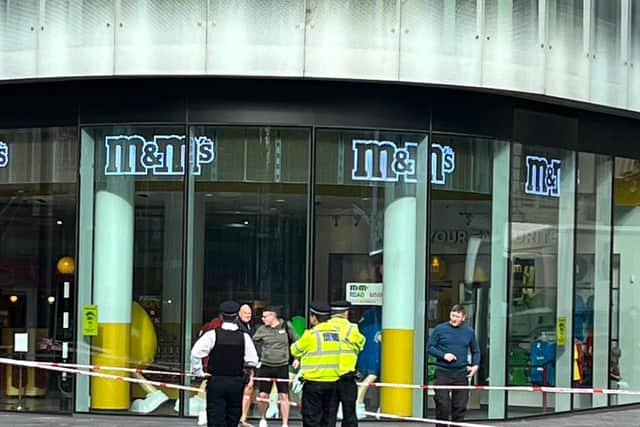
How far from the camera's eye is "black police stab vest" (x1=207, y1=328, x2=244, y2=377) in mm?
12930

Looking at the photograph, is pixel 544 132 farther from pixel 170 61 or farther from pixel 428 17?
pixel 170 61

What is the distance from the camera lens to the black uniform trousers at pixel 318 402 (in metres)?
13.4

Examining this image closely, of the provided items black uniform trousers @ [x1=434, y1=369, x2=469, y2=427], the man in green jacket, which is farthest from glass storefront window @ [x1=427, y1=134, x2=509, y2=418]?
black uniform trousers @ [x1=434, y1=369, x2=469, y2=427]

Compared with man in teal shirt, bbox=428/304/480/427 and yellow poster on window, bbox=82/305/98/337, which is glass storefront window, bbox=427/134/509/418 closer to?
man in teal shirt, bbox=428/304/480/427

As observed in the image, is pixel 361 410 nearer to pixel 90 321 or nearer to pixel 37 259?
pixel 90 321

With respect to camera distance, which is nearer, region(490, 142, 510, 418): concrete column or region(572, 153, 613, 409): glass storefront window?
region(490, 142, 510, 418): concrete column

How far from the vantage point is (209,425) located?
12.9 m

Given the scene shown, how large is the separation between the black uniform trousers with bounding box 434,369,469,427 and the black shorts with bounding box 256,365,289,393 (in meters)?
2.21

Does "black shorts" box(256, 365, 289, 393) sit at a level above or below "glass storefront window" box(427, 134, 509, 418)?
below

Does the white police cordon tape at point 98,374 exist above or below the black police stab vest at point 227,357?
below

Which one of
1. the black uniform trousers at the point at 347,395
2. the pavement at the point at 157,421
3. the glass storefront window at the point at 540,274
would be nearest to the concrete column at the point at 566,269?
the glass storefront window at the point at 540,274

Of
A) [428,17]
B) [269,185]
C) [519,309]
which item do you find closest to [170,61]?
[269,185]

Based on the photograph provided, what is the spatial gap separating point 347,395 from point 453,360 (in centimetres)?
208

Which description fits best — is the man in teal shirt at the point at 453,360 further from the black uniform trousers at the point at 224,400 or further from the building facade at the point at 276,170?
the black uniform trousers at the point at 224,400
